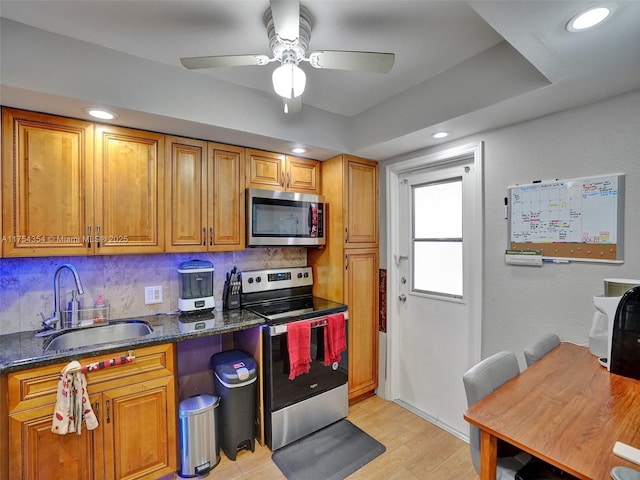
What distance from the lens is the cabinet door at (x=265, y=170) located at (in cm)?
236

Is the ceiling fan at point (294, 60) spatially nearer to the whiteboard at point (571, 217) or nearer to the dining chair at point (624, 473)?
the whiteboard at point (571, 217)

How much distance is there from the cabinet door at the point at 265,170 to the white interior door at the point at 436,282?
98 cm

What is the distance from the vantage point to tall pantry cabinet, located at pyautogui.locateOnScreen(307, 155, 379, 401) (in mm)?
2572

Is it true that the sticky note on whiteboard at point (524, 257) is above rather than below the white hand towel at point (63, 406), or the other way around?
above

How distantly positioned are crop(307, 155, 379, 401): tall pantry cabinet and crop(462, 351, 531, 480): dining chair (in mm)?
1358

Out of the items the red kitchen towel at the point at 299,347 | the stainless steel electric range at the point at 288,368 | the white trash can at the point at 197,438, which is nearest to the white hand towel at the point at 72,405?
the white trash can at the point at 197,438

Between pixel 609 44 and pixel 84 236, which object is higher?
pixel 609 44

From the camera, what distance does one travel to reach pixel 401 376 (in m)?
2.72

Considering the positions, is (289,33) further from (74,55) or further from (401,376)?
(401,376)

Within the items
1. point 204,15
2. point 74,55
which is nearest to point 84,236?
point 74,55

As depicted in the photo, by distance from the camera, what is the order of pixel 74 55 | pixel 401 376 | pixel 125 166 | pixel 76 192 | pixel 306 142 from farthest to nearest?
1. pixel 401 376
2. pixel 306 142
3. pixel 125 166
4. pixel 76 192
5. pixel 74 55

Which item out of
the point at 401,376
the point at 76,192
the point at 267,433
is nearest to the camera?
the point at 76,192

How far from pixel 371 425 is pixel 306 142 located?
227 cm

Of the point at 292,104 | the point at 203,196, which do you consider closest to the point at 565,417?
the point at 292,104
